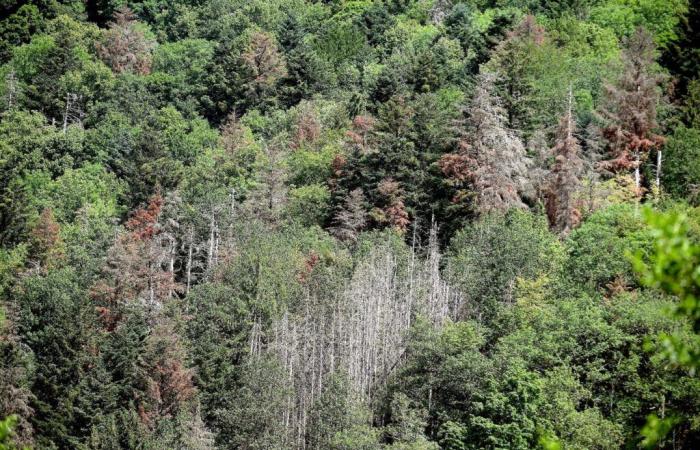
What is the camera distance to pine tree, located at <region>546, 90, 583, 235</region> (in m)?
58.6

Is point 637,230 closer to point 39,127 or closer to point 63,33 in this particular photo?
point 39,127

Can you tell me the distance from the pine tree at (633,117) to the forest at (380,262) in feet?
0.44

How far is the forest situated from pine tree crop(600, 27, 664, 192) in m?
0.13

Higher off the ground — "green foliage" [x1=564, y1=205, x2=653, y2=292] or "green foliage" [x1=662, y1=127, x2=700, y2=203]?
"green foliage" [x1=662, y1=127, x2=700, y2=203]

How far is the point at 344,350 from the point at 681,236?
1819 inches

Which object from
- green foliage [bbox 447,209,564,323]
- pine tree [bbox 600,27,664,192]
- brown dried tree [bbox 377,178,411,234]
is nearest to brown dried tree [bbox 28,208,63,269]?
brown dried tree [bbox 377,178,411,234]

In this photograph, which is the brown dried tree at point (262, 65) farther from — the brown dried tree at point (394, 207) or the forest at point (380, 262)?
the brown dried tree at point (394, 207)

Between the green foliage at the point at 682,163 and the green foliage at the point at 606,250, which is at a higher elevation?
the green foliage at the point at 682,163

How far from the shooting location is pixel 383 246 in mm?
58281

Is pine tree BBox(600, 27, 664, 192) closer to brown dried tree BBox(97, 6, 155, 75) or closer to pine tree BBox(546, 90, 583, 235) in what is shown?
pine tree BBox(546, 90, 583, 235)

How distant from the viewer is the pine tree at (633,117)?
61.9 metres

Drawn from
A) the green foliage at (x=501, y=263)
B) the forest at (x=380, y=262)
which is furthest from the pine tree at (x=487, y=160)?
the green foliage at (x=501, y=263)

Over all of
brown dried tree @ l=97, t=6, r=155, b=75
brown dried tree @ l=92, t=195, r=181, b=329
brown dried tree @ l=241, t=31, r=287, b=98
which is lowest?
brown dried tree @ l=92, t=195, r=181, b=329

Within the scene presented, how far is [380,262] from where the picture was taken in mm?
56656
